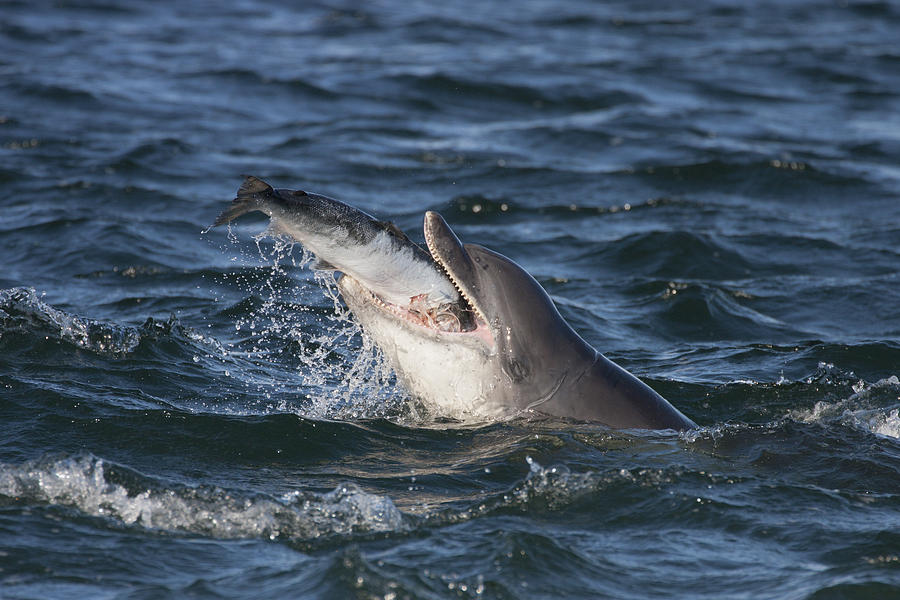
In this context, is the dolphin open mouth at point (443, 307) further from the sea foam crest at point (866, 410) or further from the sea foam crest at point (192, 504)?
the sea foam crest at point (866, 410)

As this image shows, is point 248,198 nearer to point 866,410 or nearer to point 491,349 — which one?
point 491,349

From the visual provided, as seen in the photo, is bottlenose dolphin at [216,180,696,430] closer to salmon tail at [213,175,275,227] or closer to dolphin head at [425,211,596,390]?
dolphin head at [425,211,596,390]

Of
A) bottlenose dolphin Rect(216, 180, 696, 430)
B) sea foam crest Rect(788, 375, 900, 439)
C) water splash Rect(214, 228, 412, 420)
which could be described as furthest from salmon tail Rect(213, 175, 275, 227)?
sea foam crest Rect(788, 375, 900, 439)

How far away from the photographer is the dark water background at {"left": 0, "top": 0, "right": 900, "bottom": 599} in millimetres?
5191

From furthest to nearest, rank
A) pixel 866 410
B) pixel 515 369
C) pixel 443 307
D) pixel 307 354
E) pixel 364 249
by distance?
1. pixel 307 354
2. pixel 866 410
3. pixel 515 369
4. pixel 443 307
5. pixel 364 249

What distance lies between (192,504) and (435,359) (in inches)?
56.3

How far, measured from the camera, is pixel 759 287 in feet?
36.9

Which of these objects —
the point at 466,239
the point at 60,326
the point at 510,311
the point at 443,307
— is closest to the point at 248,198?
the point at 443,307

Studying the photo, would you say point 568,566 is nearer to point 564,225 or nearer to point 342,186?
point 564,225

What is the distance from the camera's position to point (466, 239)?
1255cm

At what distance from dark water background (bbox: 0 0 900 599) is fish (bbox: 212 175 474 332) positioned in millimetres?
670

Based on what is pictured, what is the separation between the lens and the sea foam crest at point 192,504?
17.3ft

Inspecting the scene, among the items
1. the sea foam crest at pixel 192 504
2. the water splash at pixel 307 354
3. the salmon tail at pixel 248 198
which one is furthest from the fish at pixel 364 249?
the sea foam crest at pixel 192 504

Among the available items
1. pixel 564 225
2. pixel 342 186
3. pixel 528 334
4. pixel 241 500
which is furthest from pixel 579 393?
pixel 342 186
